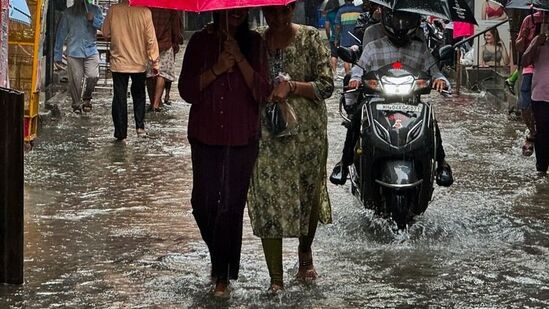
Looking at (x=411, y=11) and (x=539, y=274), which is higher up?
(x=411, y=11)

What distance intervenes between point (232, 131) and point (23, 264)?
67.4 inches

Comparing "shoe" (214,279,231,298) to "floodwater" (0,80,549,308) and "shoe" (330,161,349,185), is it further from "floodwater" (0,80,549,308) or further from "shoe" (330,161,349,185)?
"shoe" (330,161,349,185)

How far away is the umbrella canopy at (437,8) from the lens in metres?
8.89

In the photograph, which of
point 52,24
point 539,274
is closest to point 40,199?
point 539,274

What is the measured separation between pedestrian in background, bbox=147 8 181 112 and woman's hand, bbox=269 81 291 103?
10.3 metres

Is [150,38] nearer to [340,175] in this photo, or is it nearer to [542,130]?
[542,130]

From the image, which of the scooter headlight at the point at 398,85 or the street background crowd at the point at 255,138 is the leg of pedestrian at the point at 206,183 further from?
the scooter headlight at the point at 398,85

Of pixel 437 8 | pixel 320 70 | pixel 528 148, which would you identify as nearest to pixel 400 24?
pixel 437 8

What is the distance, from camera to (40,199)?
10.2m

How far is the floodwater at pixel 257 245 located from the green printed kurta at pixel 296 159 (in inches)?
17.6

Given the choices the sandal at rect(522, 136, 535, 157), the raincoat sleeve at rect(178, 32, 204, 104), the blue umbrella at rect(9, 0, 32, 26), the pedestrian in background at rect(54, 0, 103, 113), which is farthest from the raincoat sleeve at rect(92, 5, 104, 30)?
the raincoat sleeve at rect(178, 32, 204, 104)

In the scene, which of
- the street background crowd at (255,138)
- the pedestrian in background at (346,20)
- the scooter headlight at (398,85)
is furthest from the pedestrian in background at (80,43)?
the street background crowd at (255,138)

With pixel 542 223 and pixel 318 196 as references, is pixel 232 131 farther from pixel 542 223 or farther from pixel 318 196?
pixel 542 223

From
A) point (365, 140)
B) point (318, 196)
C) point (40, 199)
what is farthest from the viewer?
point (40, 199)
